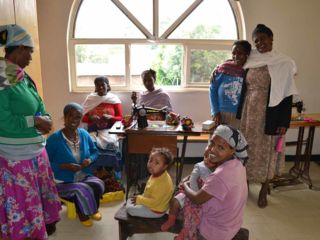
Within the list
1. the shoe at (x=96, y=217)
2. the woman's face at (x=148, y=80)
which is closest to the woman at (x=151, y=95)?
the woman's face at (x=148, y=80)

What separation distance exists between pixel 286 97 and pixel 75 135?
6.37 feet

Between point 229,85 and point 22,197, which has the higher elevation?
point 229,85

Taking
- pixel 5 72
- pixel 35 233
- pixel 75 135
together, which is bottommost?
pixel 35 233

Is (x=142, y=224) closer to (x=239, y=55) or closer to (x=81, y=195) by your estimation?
(x=81, y=195)

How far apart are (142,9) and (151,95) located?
1193mm

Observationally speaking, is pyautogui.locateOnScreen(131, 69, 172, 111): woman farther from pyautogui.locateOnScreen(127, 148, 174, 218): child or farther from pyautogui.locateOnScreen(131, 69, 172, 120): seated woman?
Answer: pyautogui.locateOnScreen(127, 148, 174, 218): child

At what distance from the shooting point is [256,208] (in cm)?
302

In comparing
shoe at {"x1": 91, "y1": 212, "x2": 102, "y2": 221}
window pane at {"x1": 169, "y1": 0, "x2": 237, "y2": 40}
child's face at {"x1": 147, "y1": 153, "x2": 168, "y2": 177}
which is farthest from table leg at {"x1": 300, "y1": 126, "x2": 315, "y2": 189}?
shoe at {"x1": 91, "y1": 212, "x2": 102, "y2": 221}

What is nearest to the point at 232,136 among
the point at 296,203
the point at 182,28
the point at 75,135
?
the point at 75,135

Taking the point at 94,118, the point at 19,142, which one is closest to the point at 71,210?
the point at 19,142

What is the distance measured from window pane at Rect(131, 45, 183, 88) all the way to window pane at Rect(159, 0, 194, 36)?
0.29 m

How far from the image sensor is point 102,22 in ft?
13.3

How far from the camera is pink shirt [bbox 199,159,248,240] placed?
1.58m

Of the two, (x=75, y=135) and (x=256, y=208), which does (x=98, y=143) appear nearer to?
(x=75, y=135)
